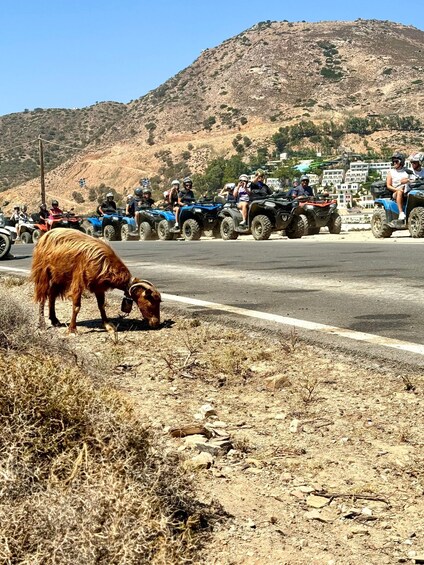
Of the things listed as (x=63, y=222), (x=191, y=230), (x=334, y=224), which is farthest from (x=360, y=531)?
(x=63, y=222)

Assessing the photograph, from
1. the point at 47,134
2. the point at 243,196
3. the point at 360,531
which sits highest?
the point at 47,134

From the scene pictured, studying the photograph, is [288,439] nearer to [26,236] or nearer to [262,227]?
[262,227]

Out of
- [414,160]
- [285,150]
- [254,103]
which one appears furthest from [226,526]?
[254,103]

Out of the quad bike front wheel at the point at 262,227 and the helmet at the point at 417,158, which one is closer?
the helmet at the point at 417,158

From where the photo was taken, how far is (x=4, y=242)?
19125 mm

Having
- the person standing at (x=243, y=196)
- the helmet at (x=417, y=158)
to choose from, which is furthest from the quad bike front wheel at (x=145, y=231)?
the helmet at (x=417, y=158)

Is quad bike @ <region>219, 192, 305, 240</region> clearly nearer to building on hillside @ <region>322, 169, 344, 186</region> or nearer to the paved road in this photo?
the paved road

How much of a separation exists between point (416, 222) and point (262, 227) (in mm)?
4843

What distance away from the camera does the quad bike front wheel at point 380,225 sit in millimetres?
20484

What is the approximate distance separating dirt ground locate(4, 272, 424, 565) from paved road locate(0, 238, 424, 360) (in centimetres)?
82

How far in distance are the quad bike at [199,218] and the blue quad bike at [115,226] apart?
12.2 ft

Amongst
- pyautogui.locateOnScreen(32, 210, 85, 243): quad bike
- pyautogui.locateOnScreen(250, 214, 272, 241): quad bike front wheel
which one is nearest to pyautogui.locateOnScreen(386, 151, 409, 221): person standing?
pyautogui.locateOnScreen(250, 214, 272, 241): quad bike front wheel

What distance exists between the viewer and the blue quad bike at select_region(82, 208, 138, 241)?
2859cm

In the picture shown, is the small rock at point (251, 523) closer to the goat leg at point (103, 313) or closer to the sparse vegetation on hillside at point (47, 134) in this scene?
the goat leg at point (103, 313)
